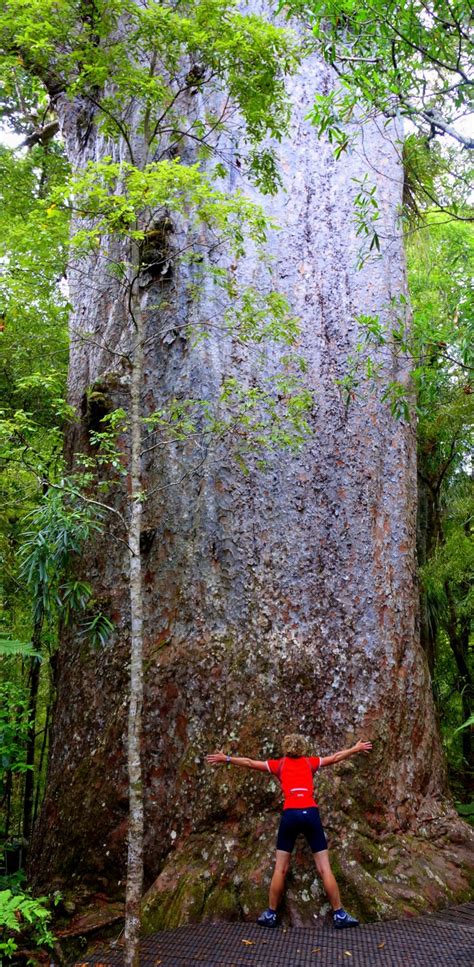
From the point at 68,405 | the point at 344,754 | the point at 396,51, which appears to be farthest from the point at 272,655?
the point at 396,51

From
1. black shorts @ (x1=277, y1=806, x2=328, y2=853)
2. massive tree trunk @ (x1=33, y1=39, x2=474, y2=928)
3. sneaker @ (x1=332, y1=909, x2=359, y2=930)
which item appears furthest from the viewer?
massive tree trunk @ (x1=33, y1=39, x2=474, y2=928)

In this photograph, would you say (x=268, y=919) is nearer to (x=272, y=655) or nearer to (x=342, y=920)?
(x=342, y=920)

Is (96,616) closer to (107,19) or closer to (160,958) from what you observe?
(160,958)

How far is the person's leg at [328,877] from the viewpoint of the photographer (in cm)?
354

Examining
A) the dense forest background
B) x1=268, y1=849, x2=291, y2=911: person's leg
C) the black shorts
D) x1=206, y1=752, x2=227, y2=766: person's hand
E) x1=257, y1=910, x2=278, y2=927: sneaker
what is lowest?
x1=257, y1=910, x2=278, y2=927: sneaker

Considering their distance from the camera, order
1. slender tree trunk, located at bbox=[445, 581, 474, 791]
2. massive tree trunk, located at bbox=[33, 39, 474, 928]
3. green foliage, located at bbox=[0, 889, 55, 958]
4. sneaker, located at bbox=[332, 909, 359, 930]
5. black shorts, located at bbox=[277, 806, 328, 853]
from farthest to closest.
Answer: slender tree trunk, located at bbox=[445, 581, 474, 791] → massive tree trunk, located at bbox=[33, 39, 474, 928] → black shorts, located at bbox=[277, 806, 328, 853] → sneaker, located at bbox=[332, 909, 359, 930] → green foliage, located at bbox=[0, 889, 55, 958]

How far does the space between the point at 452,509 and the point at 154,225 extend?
459 cm

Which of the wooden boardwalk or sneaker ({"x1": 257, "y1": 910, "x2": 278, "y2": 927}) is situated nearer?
the wooden boardwalk

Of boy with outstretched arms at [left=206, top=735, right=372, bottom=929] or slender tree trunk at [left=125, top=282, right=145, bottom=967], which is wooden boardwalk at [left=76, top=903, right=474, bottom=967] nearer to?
boy with outstretched arms at [left=206, top=735, right=372, bottom=929]

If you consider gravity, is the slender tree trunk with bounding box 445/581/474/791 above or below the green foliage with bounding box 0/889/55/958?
above

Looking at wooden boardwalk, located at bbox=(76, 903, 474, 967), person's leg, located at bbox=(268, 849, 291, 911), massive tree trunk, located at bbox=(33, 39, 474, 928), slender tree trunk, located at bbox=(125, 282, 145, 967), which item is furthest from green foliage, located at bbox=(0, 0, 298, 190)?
wooden boardwalk, located at bbox=(76, 903, 474, 967)

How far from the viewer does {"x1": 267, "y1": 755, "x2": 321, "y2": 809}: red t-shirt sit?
3.71m

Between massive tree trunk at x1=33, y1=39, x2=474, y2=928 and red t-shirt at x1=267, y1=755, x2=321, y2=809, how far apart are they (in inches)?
10.0

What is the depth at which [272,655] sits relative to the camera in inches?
169
